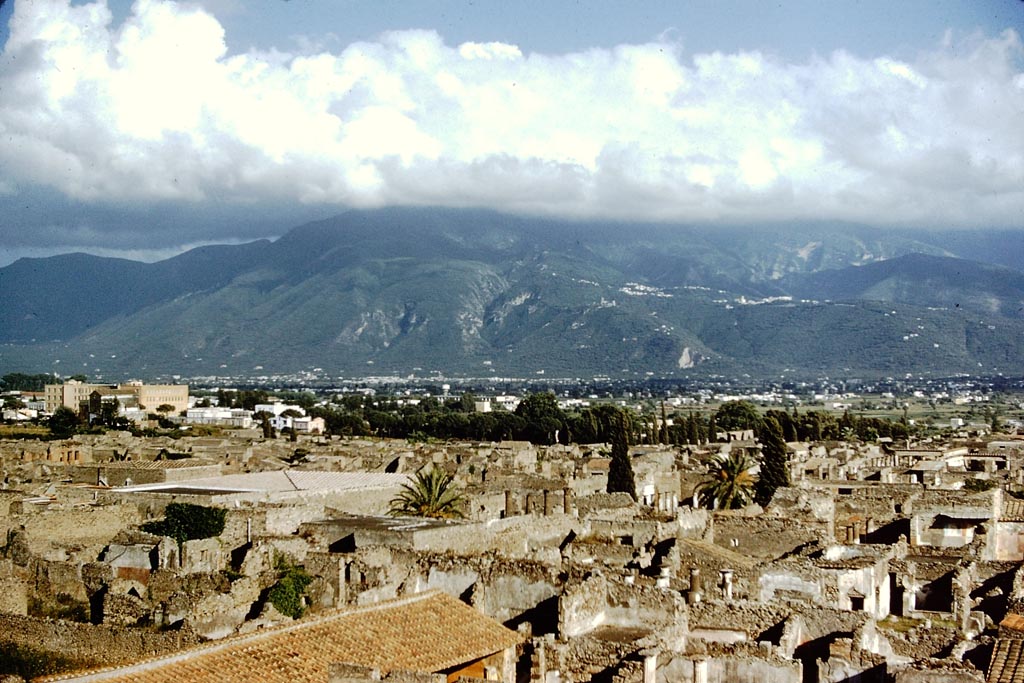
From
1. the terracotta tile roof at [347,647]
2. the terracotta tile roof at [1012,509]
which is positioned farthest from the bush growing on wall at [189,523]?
the terracotta tile roof at [1012,509]

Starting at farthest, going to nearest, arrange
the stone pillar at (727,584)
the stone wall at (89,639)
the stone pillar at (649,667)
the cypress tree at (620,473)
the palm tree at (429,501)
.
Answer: the cypress tree at (620,473) → the palm tree at (429,501) → the stone pillar at (727,584) → the stone wall at (89,639) → the stone pillar at (649,667)

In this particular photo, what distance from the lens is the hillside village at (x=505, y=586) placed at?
14.4 metres

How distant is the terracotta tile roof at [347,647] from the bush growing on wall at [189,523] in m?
8.71

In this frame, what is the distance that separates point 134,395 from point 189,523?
295 ft

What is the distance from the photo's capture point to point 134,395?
111 m

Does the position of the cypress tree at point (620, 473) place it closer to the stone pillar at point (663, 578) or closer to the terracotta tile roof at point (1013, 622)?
the stone pillar at point (663, 578)

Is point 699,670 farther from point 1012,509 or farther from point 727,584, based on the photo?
point 1012,509

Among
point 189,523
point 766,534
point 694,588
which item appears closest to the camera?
point 694,588

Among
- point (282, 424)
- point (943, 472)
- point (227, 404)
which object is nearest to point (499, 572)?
point (943, 472)

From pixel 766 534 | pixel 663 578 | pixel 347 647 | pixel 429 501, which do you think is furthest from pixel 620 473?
pixel 347 647

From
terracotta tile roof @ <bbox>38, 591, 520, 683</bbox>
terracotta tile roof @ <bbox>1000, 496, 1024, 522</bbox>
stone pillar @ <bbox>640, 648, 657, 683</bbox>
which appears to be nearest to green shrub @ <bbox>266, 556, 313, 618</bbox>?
terracotta tile roof @ <bbox>38, 591, 520, 683</bbox>

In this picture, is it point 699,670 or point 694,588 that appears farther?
point 694,588

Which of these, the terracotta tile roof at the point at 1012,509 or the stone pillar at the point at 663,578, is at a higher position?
the stone pillar at the point at 663,578

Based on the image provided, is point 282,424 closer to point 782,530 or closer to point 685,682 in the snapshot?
point 782,530
